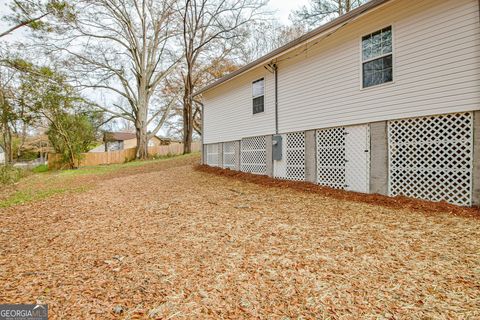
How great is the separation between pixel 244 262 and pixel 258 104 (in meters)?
7.80

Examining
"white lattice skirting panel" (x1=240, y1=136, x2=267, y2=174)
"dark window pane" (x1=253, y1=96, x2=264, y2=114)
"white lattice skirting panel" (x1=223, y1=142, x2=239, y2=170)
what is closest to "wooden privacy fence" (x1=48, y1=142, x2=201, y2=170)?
"white lattice skirting panel" (x1=223, y1=142, x2=239, y2=170)

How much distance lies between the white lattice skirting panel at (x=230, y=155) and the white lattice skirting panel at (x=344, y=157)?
4446mm

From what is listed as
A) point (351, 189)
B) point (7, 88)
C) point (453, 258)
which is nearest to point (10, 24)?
point (7, 88)

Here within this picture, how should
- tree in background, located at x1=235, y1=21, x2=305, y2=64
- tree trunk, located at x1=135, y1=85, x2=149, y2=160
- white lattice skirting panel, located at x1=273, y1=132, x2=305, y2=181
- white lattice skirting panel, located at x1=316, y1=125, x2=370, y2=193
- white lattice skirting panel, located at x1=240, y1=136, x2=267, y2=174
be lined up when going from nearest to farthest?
white lattice skirting panel, located at x1=316, y1=125, x2=370, y2=193, white lattice skirting panel, located at x1=273, y1=132, x2=305, y2=181, white lattice skirting panel, located at x1=240, y1=136, x2=267, y2=174, tree in background, located at x1=235, y1=21, x2=305, y2=64, tree trunk, located at x1=135, y1=85, x2=149, y2=160

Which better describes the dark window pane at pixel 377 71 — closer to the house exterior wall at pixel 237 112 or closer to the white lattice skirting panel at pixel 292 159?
the white lattice skirting panel at pixel 292 159

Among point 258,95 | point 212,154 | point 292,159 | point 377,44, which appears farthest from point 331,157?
point 212,154

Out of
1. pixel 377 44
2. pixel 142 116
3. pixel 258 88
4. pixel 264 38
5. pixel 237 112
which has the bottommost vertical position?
pixel 237 112

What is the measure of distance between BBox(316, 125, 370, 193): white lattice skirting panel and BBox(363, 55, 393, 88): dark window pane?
113cm

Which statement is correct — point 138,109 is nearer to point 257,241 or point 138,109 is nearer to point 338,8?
point 338,8

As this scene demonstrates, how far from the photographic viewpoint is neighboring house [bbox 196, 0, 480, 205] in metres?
5.06

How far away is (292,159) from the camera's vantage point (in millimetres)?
8617

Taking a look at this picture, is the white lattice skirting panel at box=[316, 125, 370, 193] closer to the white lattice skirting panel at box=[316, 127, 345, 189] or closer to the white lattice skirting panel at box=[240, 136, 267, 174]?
the white lattice skirting panel at box=[316, 127, 345, 189]

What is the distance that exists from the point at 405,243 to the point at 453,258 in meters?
0.53

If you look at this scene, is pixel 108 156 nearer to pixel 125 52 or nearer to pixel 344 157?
pixel 125 52
